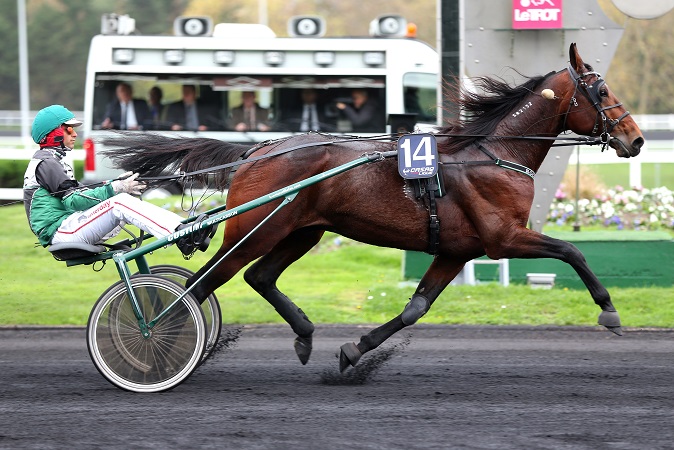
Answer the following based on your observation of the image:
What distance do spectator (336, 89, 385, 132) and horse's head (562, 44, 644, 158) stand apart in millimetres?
7401

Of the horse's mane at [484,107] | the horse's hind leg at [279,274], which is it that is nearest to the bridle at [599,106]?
the horse's mane at [484,107]

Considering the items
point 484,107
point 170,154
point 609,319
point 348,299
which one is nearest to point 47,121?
point 170,154

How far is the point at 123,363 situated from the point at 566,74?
3000 mm

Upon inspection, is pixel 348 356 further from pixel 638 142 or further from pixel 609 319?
pixel 638 142

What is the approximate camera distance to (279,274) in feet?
20.6

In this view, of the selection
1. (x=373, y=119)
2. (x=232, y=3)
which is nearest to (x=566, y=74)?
(x=373, y=119)

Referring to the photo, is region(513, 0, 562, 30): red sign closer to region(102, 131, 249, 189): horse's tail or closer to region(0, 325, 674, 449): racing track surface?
region(0, 325, 674, 449): racing track surface

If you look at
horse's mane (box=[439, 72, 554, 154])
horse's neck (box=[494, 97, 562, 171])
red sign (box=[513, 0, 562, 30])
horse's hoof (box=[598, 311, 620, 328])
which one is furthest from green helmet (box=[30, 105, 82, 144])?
red sign (box=[513, 0, 562, 30])

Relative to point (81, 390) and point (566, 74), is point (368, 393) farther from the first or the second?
point (566, 74)

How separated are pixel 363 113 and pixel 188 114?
2.28 metres

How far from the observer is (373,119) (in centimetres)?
1343

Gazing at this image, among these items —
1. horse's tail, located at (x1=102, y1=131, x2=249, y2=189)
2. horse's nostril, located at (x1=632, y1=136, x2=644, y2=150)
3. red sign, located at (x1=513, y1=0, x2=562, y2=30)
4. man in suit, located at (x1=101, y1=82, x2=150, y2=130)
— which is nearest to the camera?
horse's nostril, located at (x1=632, y1=136, x2=644, y2=150)

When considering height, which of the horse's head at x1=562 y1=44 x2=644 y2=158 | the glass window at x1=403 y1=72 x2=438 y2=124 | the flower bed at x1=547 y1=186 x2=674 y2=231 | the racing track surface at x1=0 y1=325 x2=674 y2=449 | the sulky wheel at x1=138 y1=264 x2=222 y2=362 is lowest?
the flower bed at x1=547 y1=186 x2=674 y2=231

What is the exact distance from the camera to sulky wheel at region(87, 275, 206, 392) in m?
5.66
